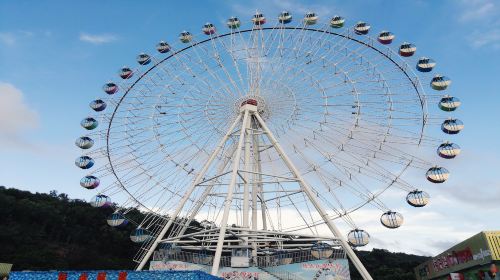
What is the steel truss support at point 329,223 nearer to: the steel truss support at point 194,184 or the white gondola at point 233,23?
the steel truss support at point 194,184

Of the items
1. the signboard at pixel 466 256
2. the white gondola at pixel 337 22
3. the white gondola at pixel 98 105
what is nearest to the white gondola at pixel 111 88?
the white gondola at pixel 98 105

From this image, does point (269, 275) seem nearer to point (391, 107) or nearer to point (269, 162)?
point (269, 162)

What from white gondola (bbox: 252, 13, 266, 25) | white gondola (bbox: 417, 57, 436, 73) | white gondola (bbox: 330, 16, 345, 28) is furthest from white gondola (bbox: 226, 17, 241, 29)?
white gondola (bbox: 417, 57, 436, 73)

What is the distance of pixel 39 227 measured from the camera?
76688 millimetres

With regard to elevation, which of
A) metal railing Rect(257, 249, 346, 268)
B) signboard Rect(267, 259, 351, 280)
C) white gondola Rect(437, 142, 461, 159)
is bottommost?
signboard Rect(267, 259, 351, 280)

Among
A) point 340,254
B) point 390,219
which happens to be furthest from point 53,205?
point 390,219

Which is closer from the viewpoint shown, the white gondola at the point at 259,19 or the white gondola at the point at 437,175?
the white gondola at the point at 437,175

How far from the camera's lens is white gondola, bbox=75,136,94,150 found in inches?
1117

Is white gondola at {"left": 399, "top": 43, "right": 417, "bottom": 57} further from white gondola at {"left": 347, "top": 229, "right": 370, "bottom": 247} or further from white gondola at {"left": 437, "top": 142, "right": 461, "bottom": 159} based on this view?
white gondola at {"left": 347, "top": 229, "right": 370, "bottom": 247}

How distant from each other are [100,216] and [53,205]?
33.0 ft

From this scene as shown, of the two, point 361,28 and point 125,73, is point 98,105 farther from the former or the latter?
point 361,28

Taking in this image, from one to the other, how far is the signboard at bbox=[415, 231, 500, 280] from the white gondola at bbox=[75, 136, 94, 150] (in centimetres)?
2443

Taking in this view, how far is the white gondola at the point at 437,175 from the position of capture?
24.7 metres

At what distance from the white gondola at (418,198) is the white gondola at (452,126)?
13.9 ft
